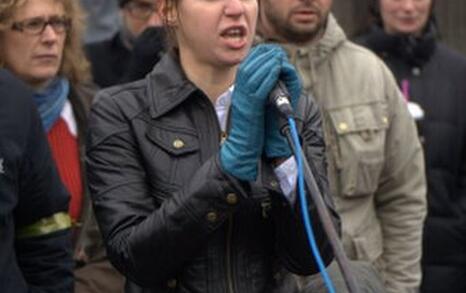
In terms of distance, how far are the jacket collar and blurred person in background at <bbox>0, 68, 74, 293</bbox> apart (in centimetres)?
37

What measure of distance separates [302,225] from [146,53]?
242 cm

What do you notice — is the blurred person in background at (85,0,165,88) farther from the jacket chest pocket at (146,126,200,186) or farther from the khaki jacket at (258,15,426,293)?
the jacket chest pocket at (146,126,200,186)

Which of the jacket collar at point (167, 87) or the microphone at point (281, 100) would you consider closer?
the microphone at point (281, 100)

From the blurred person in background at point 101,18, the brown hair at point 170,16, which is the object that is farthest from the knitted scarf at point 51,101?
the blurred person in background at point 101,18

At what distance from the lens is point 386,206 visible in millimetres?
5055

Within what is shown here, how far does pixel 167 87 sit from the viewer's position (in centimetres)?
365

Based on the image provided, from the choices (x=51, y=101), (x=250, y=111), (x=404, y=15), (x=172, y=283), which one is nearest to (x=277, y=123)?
(x=250, y=111)

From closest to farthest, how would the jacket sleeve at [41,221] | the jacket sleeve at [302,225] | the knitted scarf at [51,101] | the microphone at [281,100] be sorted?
the microphone at [281,100], the jacket sleeve at [302,225], the jacket sleeve at [41,221], the knitted scarf at [51,101]

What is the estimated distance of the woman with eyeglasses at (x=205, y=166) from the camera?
10.6ft

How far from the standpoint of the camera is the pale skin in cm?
356

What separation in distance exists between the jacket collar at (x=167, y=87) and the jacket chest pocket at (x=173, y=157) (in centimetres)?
8

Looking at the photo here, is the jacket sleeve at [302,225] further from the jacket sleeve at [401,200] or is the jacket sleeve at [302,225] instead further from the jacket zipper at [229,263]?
the jacket sleeve at [401,200]

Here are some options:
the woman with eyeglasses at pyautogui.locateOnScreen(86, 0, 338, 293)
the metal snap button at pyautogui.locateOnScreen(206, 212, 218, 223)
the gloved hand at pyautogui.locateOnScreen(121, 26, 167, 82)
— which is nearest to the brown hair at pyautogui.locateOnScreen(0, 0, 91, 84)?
the gloved hand at pyautogui.locateOnScreen(121, 26, 167, 82)

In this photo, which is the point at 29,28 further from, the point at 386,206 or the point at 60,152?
the point at 386,206
